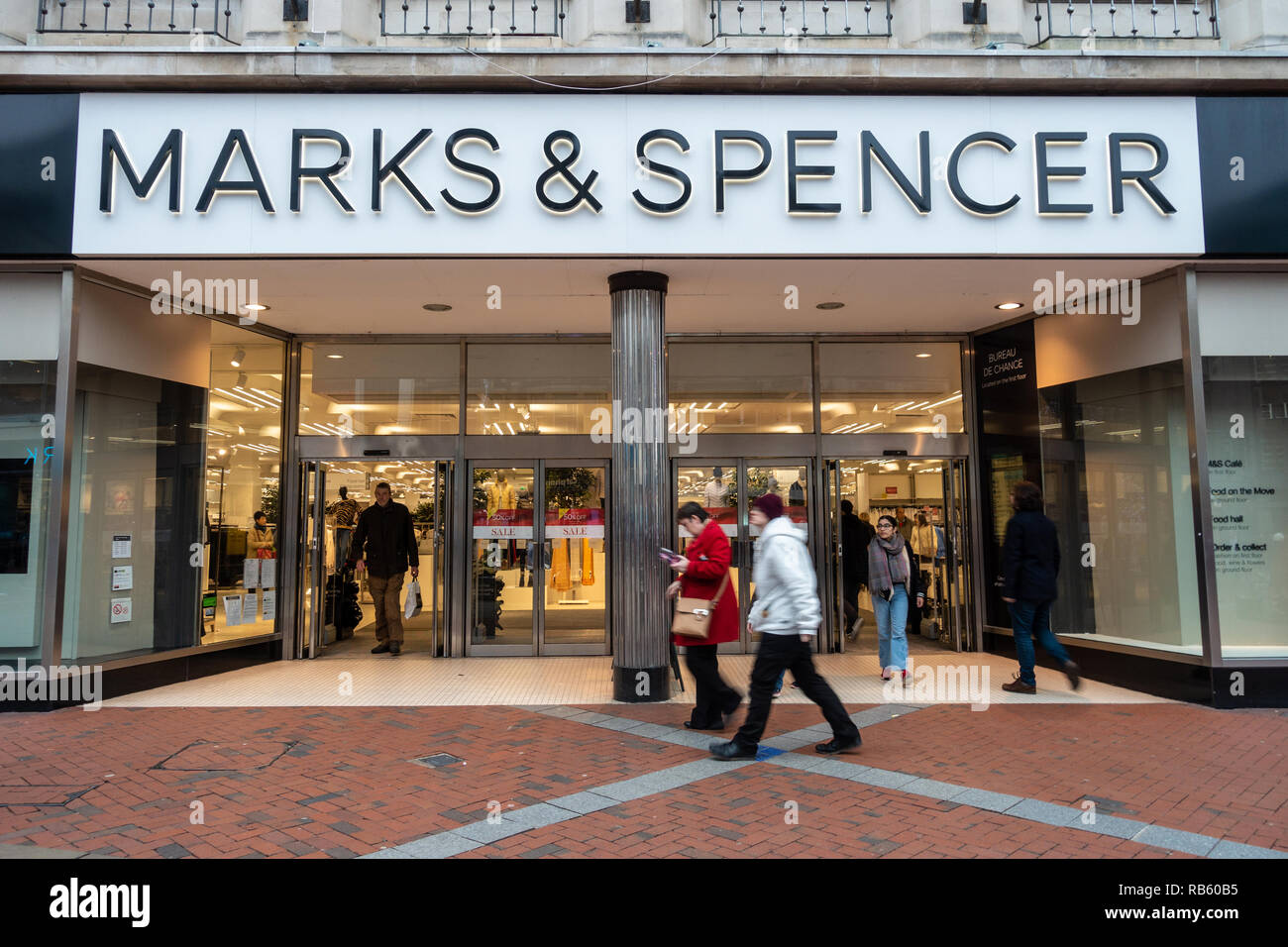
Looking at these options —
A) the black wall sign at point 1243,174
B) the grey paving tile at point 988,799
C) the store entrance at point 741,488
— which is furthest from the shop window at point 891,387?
the grey paving tile at point 988,799

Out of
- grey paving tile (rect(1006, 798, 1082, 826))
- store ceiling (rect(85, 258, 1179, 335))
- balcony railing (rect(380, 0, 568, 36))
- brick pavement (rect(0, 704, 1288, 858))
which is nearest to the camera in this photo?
brick pavement (rect(0, 704, 1288, 858))

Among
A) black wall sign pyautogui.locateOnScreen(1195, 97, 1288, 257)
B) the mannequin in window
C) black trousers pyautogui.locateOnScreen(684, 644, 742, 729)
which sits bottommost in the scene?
black trousers pyautogui.locateOnScreen(684, 644, 742, 729)

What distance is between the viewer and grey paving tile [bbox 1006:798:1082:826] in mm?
4148

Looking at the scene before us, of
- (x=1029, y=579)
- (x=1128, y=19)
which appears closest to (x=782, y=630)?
(x=1029, y=579)

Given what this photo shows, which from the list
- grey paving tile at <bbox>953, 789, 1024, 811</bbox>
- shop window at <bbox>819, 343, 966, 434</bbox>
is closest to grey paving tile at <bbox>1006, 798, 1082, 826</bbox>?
grey paving tile at <bbox>953, 789, 1024, 811</bbox>

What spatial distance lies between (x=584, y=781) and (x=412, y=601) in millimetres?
5749

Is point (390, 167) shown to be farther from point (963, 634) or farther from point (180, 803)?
point (963, 634)

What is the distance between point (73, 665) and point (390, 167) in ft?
17.0

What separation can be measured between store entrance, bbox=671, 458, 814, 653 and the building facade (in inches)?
81.9

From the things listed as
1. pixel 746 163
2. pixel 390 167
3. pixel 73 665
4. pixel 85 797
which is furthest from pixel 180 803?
pixel 746 163

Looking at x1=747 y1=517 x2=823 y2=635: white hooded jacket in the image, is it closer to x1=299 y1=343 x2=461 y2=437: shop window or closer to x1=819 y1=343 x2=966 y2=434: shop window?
x1=819 y1=343 x2=966 y2=434: shop window

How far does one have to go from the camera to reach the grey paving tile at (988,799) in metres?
4.36

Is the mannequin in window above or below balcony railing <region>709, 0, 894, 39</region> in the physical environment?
below

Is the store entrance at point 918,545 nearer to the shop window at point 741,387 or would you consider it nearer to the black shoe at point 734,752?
the shop window at point 741,387
